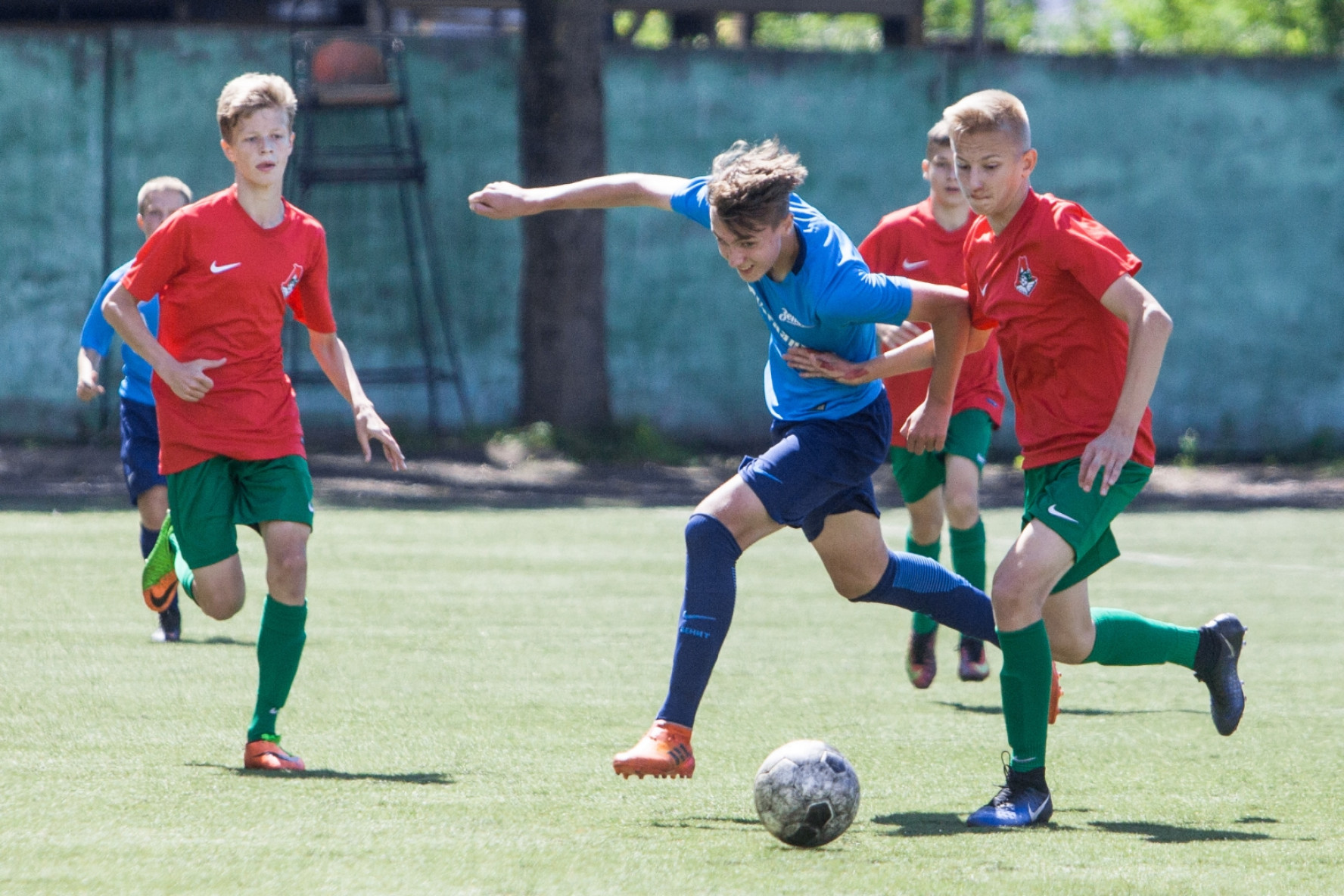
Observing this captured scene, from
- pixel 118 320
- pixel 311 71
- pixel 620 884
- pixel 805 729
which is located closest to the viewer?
pixel 620 884

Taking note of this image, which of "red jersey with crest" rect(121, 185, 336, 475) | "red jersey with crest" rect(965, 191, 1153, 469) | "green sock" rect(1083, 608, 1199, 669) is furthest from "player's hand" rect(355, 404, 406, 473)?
"green sock" rect(1083, 608, 1199, 669)

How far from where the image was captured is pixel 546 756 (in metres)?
5.50

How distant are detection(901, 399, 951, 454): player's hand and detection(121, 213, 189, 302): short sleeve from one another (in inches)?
90.0

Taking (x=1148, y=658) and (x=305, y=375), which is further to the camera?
(x=305, y=375)

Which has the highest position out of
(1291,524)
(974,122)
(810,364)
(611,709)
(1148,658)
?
(974,122)

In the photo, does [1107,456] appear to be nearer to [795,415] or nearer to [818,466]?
[818,466]

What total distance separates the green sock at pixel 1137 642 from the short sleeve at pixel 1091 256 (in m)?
1.13

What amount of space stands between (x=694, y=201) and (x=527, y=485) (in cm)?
927

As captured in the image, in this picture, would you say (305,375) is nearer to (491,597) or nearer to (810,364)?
(491,597)

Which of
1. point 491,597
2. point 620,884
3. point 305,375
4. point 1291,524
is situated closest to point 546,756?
point 620,884

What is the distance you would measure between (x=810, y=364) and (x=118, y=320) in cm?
214

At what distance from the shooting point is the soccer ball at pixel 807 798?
14.2 feet

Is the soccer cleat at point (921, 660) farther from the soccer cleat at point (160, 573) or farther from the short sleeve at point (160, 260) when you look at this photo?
the short sleeve at point (160, 260)

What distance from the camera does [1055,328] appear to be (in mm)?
4871
